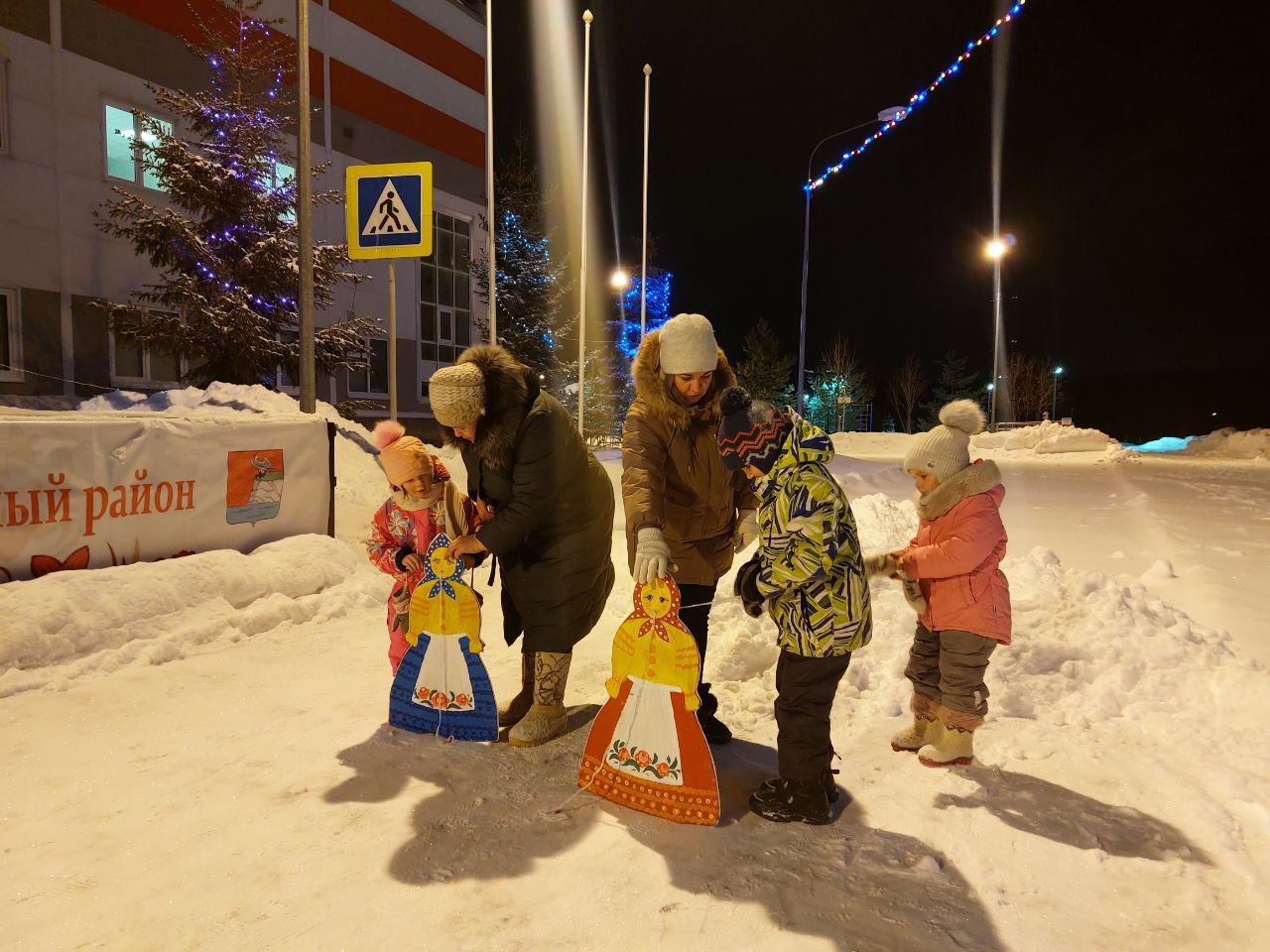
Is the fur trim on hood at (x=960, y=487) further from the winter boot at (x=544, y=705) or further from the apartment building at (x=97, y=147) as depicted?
the apartment building at (x=97, y=147)

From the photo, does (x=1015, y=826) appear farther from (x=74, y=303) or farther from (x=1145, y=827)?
(x=74, y=303)

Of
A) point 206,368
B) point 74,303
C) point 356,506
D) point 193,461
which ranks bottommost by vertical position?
point 356,506

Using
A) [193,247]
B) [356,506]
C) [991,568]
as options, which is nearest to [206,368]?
[193,247]

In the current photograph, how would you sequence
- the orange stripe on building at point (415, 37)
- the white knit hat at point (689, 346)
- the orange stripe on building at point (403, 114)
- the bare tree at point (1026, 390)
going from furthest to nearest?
the bare tree at point (1026, 390), the orange stripe on building at point (415, 37), the orange stripe on building at point (403, 114), the white knit hat at point (689, 346)

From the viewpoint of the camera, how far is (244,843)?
2693mm

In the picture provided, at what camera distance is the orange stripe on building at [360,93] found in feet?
47.5

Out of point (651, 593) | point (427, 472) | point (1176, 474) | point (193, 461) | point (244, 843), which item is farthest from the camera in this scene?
point (1176, 474)

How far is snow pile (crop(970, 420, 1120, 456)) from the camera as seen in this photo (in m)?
26.0

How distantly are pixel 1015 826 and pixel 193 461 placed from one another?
5917 mm

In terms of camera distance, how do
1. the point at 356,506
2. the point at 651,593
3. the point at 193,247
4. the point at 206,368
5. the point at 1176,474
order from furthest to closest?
the point at 1176,474
the point at 206,368
the point at 193,247
the point at 356,506
the point at 651,593

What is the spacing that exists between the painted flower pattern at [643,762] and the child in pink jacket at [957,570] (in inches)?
47.8

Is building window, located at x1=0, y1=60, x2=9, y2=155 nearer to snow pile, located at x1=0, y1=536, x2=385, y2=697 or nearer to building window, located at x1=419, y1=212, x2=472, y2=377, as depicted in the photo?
building window, located at x1=419, y1=212, x2=472, y2=377

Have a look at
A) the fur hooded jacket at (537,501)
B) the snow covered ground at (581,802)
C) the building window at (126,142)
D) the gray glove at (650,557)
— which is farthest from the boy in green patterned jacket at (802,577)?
the building window at (126,142)

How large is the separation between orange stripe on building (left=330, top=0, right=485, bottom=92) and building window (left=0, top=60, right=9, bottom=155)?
8290 mm
